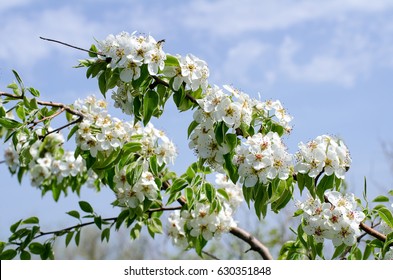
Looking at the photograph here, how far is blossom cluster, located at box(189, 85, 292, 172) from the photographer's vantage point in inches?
85.9

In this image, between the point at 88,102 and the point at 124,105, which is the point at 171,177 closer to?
the point at 88,102

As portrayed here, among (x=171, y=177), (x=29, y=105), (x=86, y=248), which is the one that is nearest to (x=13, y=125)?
(x=29, y=105)

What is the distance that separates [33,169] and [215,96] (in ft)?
6.39

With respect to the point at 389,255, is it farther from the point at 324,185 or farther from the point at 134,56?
the point at 134,56

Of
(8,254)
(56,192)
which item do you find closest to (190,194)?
(8,254)

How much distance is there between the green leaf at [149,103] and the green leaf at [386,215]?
35.8 inches

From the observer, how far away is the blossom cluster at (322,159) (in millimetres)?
2176

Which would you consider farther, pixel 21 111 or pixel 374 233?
pixel 21 111

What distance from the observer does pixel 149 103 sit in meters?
2.23

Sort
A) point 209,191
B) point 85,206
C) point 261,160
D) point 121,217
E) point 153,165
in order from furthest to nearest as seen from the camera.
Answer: point 85,206
point 121,217
point 153,165
point 209,191
point 261,160

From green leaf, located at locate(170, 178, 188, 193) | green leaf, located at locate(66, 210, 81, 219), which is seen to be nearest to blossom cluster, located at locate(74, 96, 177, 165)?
green leaf, located at locate(170, 178, 188, 193)

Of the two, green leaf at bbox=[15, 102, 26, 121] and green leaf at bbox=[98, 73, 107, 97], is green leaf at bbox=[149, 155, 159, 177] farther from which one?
green leaf at bbox=[15, 102, 26, 121]

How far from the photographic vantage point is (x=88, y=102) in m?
2.98

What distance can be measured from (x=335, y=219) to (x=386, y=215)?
8.2 inches
